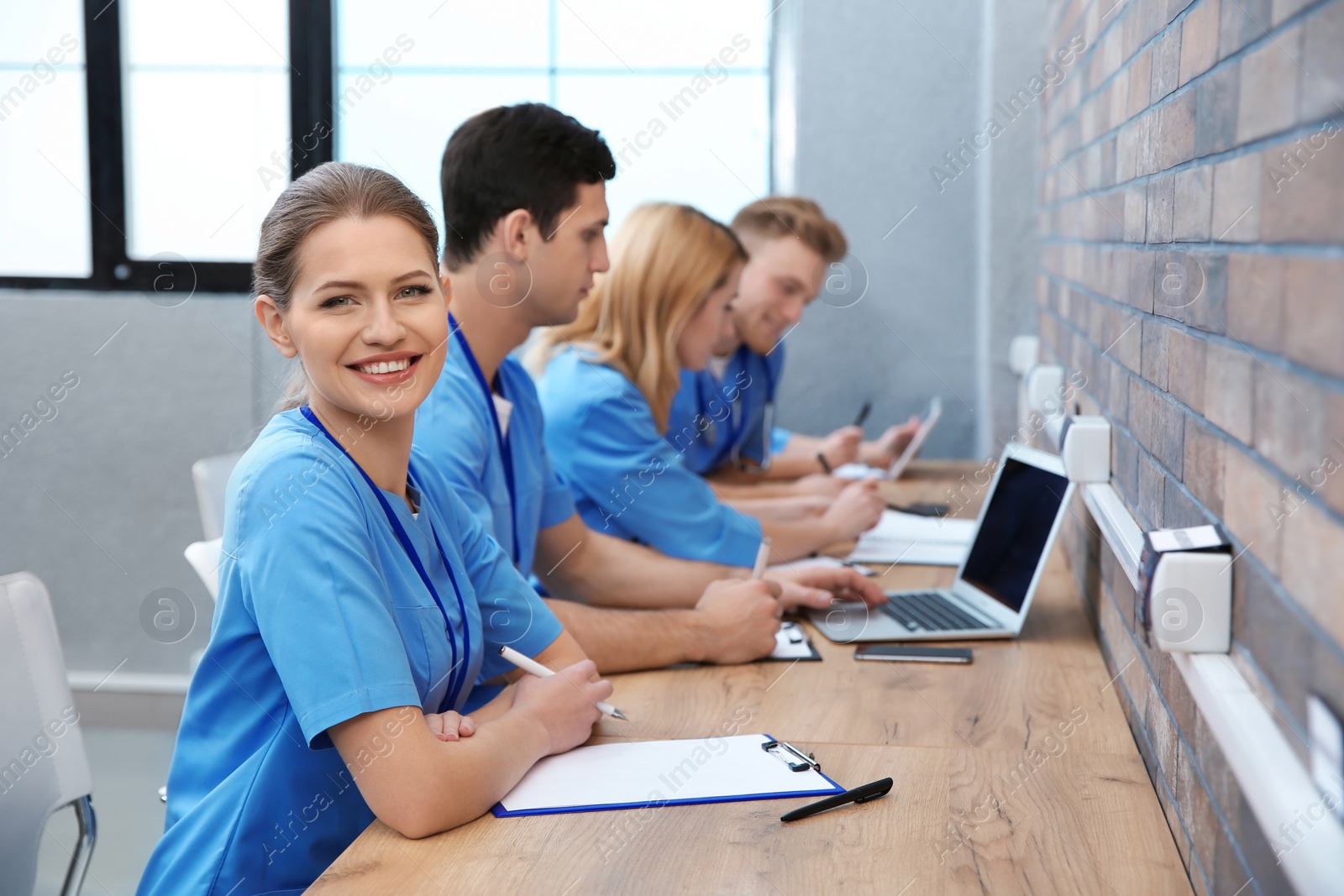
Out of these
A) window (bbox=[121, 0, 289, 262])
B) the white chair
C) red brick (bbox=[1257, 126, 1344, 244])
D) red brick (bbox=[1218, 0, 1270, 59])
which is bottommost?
the white chair

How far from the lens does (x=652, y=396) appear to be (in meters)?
2.11

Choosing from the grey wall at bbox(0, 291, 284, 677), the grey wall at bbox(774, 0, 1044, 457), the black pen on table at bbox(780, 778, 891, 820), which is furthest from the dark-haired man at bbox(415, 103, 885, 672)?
the grey wall at bbox(0, 291, 284, 677)

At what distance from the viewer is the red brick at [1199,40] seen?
0.86 meters

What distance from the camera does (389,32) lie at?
11.3 ft

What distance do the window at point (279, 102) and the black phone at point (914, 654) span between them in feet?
7.27

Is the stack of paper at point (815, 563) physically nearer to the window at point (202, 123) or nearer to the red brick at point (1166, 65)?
the red brick at point (1166, 65)

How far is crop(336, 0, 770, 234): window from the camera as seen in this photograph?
3447 mm

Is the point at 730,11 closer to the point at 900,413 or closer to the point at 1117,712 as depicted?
the point at 900,413

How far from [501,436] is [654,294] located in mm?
592

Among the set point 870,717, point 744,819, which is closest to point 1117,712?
point 870,717

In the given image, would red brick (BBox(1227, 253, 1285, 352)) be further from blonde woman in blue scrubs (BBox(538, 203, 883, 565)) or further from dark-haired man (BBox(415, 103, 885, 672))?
blonde woman in blue scrubs (BBox(538, 203, 883, 565))

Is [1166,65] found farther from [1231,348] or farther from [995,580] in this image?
[995,580]

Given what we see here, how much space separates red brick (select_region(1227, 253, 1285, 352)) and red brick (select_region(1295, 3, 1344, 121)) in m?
0.10

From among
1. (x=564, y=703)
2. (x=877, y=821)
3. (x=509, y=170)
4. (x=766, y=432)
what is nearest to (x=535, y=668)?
(x=564, y=703)
